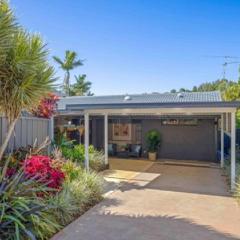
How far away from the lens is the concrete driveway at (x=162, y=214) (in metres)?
5.48

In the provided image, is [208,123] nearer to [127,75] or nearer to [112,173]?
[112,173]

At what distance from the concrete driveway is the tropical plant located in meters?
0.41

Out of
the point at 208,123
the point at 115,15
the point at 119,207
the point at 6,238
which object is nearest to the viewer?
the point at 6,238

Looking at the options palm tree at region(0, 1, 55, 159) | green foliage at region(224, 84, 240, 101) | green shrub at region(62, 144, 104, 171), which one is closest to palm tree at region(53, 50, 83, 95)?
green foliage at region(224, 84, 240, 101)

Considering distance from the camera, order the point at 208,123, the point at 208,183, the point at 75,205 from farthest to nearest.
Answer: the point at 208,123 → the point at 208,183 → the point at 75,205

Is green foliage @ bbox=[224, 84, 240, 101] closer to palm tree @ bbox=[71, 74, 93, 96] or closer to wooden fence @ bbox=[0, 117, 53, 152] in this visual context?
wooden fence @ bbox=[0, 117, 53, 152]

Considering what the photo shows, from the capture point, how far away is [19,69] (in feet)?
21.3

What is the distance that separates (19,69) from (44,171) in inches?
94.5

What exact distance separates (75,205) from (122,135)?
38.7 feet

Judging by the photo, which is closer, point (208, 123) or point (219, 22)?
point (219, 22)

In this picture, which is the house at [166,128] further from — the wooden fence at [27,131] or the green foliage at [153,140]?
the wooden fence at [27,131]

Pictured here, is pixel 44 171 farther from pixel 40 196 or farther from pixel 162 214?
pixel 162 214

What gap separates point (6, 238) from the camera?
182 inches

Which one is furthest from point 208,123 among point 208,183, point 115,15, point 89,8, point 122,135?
point 89,8
